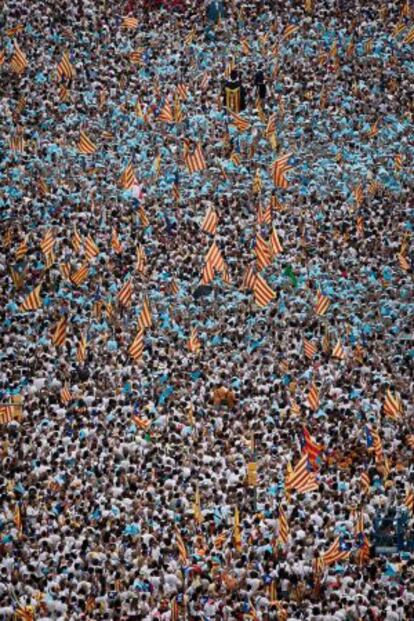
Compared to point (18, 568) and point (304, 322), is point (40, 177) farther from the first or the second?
point (18, 568)

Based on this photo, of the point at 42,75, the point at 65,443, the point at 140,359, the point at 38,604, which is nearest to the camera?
the point at 38,604

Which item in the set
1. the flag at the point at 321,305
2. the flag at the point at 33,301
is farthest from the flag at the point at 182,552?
the flag at the point at 33,301

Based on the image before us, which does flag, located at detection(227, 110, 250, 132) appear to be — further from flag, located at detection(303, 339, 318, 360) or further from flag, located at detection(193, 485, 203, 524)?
flag, located at detection(193, 485, 203, 524)

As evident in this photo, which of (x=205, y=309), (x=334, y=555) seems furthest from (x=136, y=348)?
(x=334, y=555)

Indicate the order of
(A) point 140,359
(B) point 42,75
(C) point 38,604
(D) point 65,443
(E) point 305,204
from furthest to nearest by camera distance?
(B) point 42,75 < (E) point 305,204 < (A) point 140,359 < (D) point 65,443 < (C) point 38,604

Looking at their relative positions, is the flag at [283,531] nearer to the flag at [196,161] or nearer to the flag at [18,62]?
the flag at [196,161]

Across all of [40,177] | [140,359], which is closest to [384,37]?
[40,177]
